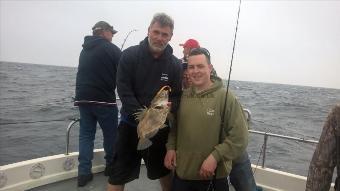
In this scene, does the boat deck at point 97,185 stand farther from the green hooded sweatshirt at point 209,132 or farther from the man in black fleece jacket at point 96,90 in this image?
the green hooded sweatshirt at point 209,132

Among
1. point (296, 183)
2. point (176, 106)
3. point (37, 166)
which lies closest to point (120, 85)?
point (176, 106)

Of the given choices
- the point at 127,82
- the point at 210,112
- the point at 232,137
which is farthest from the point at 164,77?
the point at 232,137

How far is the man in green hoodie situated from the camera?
298 cm

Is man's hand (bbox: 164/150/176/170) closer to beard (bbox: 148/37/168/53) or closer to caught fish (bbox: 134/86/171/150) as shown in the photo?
caught fish (bbox: 134/86/171/150)

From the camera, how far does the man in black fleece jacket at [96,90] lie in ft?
15.8

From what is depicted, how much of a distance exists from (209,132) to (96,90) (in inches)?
88.8

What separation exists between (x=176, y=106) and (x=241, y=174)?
1184 mm

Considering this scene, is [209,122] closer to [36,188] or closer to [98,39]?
[98,39]

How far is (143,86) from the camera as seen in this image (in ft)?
11.1

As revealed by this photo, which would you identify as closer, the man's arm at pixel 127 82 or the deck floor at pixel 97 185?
the man's arm at pixel 127 82

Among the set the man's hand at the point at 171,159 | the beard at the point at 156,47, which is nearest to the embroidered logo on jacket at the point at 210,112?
the man's hand at the point at 171,159

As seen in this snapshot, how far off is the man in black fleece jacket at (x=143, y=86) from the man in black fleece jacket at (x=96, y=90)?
1333 mm

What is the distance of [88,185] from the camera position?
5.00 meters

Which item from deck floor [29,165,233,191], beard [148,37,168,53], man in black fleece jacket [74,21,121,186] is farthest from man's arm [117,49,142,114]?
deck floor [29,165,233,191]
